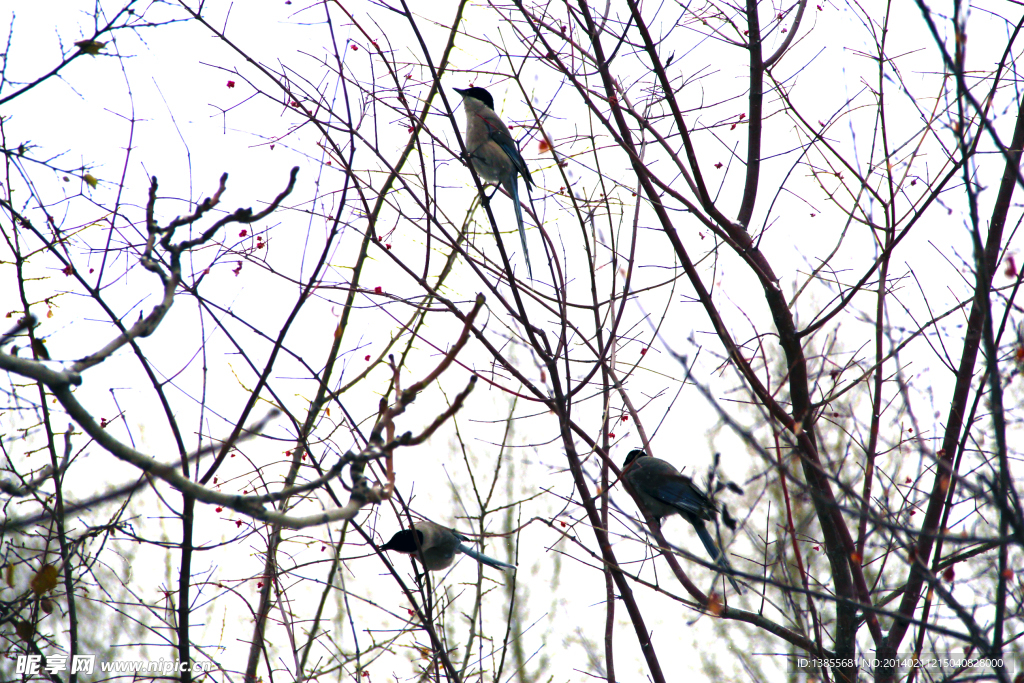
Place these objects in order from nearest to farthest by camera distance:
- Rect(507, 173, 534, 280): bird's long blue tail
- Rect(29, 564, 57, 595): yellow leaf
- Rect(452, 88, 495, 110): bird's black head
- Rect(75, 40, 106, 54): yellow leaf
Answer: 1. Rect(29, 564, 57, 595): yellow leaf
2. Rect(75, 40, 106, 54): yellow leaf
3. Rect(507, 173, 534, 280): bird's long blue tail
4. Rect(452, 88, 495, 110): bird's black head

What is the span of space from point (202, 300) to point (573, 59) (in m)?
1.78

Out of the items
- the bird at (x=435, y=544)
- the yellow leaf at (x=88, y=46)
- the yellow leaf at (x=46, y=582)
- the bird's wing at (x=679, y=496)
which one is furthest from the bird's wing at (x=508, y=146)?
the yellow leaf at (x=46, y=582)

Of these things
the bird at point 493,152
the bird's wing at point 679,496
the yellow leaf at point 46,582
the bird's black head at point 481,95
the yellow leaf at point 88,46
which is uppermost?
the bird's black head at point 481,95

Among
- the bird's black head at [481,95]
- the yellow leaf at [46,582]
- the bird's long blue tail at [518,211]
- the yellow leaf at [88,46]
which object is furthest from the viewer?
the bird's black head at [481,95]

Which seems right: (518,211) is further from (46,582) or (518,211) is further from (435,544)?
(46,582)

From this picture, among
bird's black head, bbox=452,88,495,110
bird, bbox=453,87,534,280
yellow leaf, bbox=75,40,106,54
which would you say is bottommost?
yellow leaf, bbox=75,40,106,54

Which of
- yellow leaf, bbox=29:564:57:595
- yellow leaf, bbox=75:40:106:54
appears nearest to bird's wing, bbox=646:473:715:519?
yellow leaf, bbox=29:564:57:595

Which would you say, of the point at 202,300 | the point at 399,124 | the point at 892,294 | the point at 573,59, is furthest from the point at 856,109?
the point at 202,300

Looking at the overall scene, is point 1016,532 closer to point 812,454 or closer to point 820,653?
point 820,653

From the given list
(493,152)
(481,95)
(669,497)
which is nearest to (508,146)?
(493,152)

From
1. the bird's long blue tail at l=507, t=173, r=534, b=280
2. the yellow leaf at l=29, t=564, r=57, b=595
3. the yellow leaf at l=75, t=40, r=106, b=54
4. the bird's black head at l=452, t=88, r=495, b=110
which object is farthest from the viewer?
the bird's black head at l=452, t=88, r=495, b=110

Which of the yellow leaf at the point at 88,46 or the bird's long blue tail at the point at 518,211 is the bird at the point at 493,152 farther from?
the yellow leaf at the point at 88,46

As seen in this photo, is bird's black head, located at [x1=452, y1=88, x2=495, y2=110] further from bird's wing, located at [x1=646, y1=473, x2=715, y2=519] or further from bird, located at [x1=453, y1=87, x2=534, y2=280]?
bird's wing, located at [x1=646, y1=473, x2=715, y2=519]

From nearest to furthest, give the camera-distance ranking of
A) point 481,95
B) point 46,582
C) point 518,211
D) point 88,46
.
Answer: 1. point 46,582
2. point 88,46
3. point 518,211
4. point 481,95
